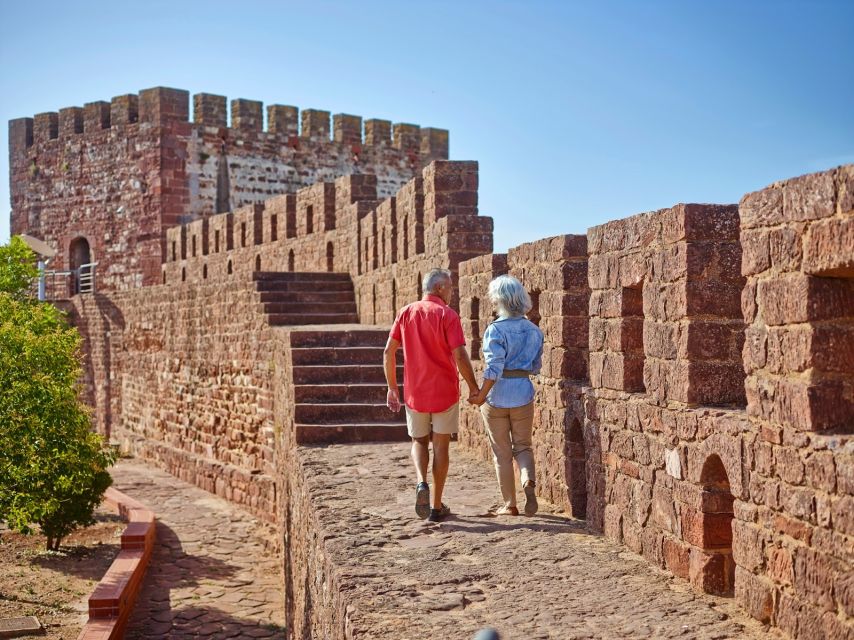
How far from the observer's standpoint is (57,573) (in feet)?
34.6

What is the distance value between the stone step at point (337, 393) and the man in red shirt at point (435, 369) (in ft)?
13.2

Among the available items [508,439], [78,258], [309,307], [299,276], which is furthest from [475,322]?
[78,258]

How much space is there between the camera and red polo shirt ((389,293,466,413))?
6078 mm

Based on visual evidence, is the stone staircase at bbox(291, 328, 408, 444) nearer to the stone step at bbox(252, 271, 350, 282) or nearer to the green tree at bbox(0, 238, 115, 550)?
the green tree at bbox(0, 238, 115, 550)

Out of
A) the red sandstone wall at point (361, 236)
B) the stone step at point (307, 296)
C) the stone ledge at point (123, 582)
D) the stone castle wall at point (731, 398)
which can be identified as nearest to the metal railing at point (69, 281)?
the red sandstone wall at point (361, 236)

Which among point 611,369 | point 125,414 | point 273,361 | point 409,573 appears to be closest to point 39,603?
point 273,361

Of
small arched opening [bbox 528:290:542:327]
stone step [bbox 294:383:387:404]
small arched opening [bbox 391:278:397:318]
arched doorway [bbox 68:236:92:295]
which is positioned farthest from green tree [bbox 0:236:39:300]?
arched doorway [bbox 68:236:92:295]

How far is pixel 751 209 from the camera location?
3.87 meters

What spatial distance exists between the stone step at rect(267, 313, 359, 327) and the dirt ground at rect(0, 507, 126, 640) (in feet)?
11.0

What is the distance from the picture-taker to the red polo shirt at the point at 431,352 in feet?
19.9

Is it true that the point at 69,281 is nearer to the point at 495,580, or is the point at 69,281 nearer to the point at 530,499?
the point at 530,499

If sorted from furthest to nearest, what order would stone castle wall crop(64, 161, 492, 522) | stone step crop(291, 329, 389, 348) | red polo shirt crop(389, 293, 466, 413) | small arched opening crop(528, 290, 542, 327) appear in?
1. stone castle wall crop(64, 161, 492, 522)
2. stone step crop(291, 329, 389, 348)
3. small arched opening crop(528, 290, 542, 327)
4. red polo shirt crop(389, 293, 466, 413)

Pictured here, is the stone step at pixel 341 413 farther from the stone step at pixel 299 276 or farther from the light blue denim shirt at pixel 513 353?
the stone step at pixel 299 276

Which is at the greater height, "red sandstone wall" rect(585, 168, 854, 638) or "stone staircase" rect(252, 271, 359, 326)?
"stone staircase" rect(252, 271, 359, 326)
